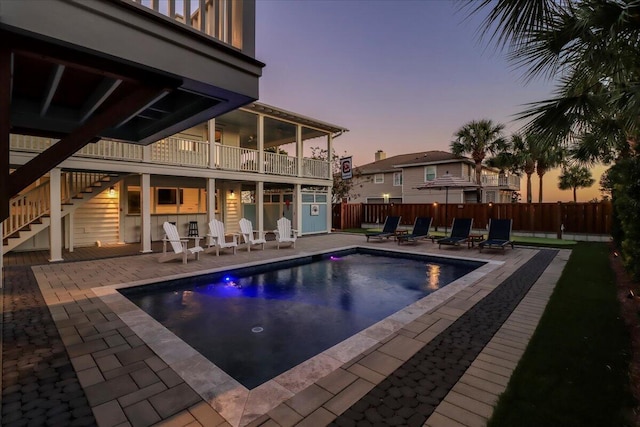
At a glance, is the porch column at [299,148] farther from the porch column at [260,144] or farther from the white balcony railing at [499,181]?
the white balcony railing at [499,181]

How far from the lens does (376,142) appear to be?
113 ft

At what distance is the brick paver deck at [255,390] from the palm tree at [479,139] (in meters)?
18.2

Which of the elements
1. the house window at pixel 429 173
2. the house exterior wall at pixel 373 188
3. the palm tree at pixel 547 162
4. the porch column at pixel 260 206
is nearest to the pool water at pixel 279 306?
the porch column at pixel 260 206

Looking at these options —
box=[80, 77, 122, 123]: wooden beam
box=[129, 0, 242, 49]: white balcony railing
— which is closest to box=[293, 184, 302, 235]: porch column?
box=[80, 77, 122, 123]: wooden beam

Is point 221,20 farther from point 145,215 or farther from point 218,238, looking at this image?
point 145,215

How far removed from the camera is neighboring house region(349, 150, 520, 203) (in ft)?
Result: 79.6

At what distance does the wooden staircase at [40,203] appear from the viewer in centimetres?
892

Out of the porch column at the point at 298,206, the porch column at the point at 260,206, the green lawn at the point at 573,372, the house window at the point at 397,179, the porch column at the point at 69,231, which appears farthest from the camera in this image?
the house window at the point at 397,179

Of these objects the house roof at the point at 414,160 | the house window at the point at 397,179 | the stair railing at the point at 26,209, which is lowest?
the stair railing at the point at 26,209

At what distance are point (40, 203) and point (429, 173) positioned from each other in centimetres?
2380

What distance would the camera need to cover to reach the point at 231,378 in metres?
2.95

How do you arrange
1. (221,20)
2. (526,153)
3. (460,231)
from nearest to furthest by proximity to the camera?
1. (221,20)
2. (460,231)
3. (526,153)

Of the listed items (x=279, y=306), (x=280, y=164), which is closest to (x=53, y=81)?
(x=279, y=306)

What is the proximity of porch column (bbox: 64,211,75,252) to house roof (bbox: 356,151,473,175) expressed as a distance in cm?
2001
